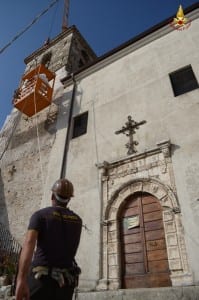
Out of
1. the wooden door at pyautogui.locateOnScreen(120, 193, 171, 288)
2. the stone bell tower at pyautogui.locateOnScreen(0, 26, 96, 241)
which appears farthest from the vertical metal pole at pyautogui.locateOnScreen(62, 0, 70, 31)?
the wooden door at pyautogui.locateOnScreen(120, 193, 171, 288)

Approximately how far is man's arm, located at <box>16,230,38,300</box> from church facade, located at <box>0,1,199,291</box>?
11.8 ft

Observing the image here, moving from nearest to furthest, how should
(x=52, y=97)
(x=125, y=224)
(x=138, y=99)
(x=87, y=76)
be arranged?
1. (x=125, y=224)
2. (x=138, y=99)
3. (x=87, y=76)
4. (x=52, y=97)

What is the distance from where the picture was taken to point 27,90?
10.0m

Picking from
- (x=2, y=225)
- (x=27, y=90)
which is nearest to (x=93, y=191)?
(x=2, y=225)

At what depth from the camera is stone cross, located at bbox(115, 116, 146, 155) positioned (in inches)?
255

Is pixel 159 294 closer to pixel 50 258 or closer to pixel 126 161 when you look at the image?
pixel 50 258

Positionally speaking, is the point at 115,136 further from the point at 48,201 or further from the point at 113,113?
the point at 48,201

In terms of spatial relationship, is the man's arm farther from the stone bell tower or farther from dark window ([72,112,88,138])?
dark window ([72,112,88,138])

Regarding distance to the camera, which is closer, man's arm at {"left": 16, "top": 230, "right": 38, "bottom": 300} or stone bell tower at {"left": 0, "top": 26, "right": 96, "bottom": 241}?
man's arm at {"left": 16, "top": 230, "right": 38, "bottom": 300}

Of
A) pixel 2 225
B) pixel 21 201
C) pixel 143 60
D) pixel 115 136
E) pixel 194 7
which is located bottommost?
pixel 2 225

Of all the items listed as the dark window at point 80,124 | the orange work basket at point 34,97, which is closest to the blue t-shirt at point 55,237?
the dark window at point 80,124

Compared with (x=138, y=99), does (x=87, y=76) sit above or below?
above

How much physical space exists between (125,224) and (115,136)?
2626 mm

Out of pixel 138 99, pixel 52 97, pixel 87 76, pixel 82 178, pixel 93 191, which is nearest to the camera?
pixel 93 191
